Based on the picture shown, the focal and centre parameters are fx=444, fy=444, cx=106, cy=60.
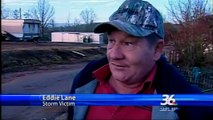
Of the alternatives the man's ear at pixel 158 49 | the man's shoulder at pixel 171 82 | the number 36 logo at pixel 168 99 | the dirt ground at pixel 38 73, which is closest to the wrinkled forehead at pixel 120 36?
the man's ear at pixel 158 49

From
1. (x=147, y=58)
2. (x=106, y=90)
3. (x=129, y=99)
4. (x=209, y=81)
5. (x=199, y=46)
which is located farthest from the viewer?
(x=199, y=46)

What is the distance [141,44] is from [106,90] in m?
0.34

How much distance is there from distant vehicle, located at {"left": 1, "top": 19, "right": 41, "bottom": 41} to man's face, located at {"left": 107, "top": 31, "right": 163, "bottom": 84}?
5461cm

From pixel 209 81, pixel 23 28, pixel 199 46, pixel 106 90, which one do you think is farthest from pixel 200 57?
pixel 23 28

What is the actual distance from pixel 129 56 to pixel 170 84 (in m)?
0.25

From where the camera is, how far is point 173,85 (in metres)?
2.15

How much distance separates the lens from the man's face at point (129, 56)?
2.10 metres

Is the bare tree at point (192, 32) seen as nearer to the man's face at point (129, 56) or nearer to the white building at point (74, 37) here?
the man's face at point (129, 56)

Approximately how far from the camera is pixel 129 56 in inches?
82.7

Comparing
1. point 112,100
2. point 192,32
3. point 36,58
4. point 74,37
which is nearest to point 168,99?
point 112,100

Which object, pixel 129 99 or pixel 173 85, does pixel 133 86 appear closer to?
pixel 173 85

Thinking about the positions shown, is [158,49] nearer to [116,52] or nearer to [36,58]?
[116,52]

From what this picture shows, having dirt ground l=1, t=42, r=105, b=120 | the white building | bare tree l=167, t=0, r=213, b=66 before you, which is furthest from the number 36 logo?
the white building

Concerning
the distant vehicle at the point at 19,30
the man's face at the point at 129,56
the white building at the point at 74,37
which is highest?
the man's face at the point at 129,56
